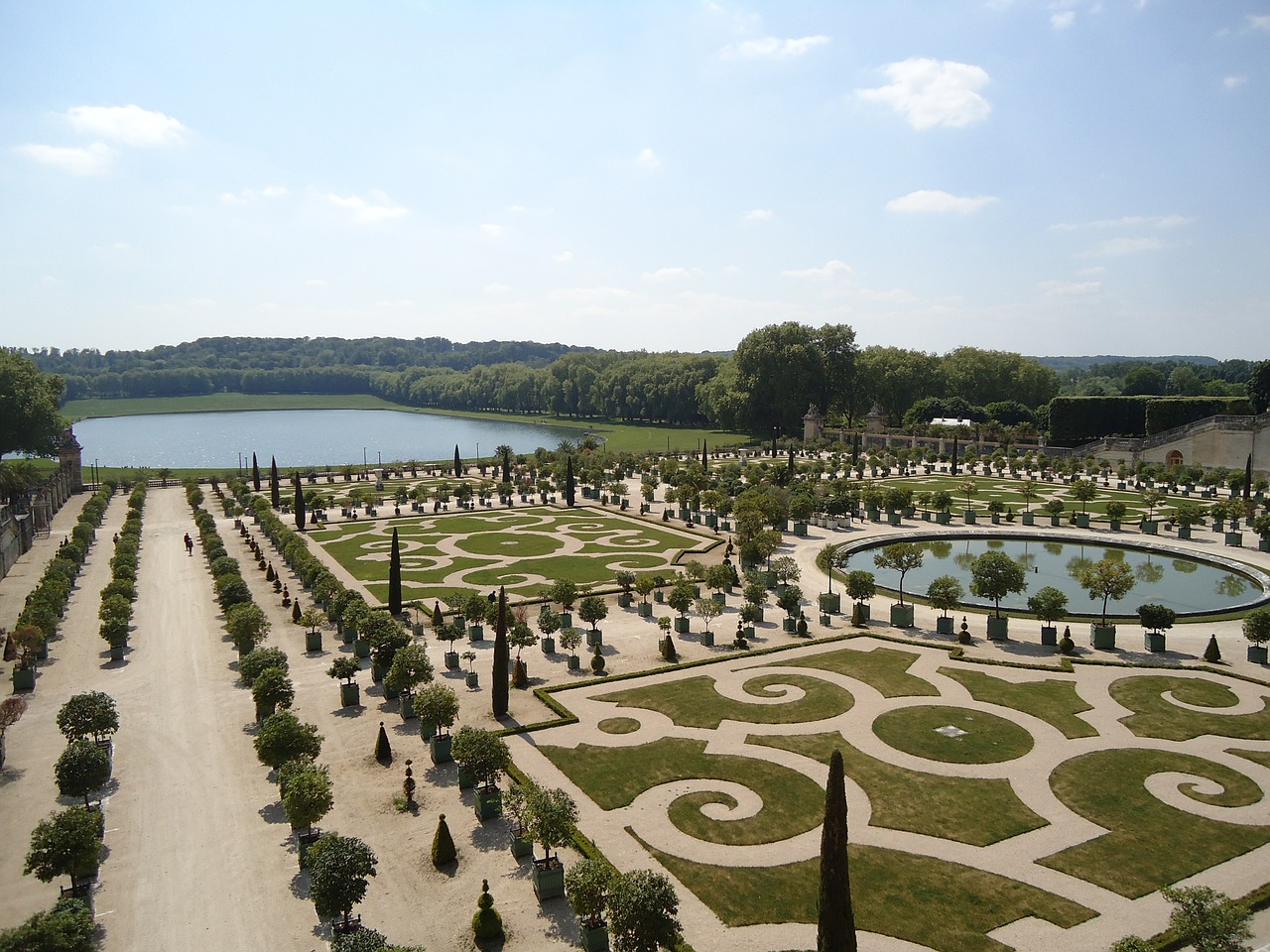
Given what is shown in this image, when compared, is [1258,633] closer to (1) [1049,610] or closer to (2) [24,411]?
(1) [1049,610]

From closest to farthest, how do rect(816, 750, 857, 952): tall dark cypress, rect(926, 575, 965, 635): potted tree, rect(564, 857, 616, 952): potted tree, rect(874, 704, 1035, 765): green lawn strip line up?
rect(816, 750, 857, 952): tall dark cypress < rect(564, 857, 616, 952): potted tree < rect(874, 704, 1035, 765): green lawn strip < rect(926, 575, 965, 635): potted tree

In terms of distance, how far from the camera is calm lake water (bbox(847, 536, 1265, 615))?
42312 mm

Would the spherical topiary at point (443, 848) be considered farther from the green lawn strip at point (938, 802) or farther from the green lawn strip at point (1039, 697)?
the green lawn strip at point (1039, 697)

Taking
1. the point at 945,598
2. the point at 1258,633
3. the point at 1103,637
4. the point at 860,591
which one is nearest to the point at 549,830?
the point at 860,591

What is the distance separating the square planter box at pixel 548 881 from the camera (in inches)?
732

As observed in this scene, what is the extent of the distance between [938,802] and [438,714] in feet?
46.8

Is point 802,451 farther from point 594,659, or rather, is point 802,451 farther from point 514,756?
point 514,756

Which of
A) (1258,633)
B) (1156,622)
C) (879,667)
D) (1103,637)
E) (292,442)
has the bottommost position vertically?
(879,667)

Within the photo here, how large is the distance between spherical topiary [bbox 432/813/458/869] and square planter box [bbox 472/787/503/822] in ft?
6.27

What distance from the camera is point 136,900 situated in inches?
741

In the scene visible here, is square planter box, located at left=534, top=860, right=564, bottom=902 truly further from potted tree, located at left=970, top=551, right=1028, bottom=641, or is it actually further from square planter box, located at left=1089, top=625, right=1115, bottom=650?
square planter box, located at left=1089, top=625, right=1115, bottom=650

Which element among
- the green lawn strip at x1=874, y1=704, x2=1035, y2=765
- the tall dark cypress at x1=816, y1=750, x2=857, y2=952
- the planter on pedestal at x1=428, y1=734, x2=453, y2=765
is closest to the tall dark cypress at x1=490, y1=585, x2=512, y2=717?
the planter on pedestal at x1=428, y1=734, x2=453, y2=765

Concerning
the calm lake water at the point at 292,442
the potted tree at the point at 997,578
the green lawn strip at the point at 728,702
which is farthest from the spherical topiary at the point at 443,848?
the calm lake water at the point at 292,442

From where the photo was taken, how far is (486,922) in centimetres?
1706
